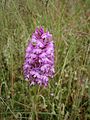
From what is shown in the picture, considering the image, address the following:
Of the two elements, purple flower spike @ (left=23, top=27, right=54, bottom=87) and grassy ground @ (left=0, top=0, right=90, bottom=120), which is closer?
purple flower spike @ (left=23, top=27, right=54, bottom=87)

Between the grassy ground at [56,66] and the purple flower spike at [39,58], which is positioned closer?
the purple flower spike at [39,58]

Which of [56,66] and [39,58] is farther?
[56,66]

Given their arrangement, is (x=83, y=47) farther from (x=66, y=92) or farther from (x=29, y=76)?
(x=29, y=76)
